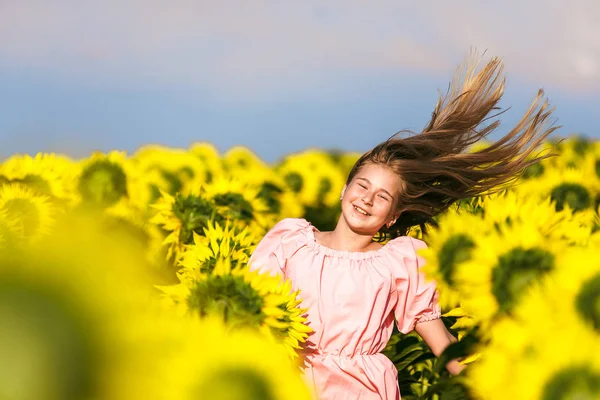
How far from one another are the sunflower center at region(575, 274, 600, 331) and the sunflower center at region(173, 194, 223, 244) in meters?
2.69

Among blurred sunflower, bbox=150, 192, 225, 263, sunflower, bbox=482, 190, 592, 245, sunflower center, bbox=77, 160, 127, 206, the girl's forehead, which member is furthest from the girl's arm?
sunflower center, bbox=77, 160, 127, 206

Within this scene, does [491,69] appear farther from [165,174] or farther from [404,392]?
[165,174]

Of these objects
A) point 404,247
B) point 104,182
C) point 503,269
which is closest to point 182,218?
point 104,182

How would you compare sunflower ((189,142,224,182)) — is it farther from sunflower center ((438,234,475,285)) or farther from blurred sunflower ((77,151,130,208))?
sunflower center ((438,234,475,285))

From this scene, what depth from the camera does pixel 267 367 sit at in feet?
1.34

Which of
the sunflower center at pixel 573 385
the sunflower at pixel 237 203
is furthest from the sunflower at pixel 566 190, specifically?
the sunflower center at pixel 573 385

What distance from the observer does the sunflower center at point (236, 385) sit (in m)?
0.38

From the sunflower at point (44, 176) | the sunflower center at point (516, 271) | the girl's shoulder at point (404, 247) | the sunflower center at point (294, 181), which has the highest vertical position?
the sunflower center at point (294, 181)

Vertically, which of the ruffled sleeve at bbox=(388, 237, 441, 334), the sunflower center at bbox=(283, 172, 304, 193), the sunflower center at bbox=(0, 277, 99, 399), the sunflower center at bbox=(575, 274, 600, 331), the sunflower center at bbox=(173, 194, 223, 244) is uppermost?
the sunflower center at bbox=(283, 172, 304, 193)

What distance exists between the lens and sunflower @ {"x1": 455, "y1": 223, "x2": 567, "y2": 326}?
1508 mm

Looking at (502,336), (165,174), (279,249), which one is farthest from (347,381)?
(165,174)

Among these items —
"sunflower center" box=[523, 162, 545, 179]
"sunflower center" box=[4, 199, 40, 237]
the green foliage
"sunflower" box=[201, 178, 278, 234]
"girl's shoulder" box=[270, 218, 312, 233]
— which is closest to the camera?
"girl's shoulder" box=[270, 218, 312, 233]

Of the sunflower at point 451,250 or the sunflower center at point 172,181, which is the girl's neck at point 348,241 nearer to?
the sunflower at point 451,250

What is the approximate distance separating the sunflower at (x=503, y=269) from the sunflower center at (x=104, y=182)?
2.68 meters
